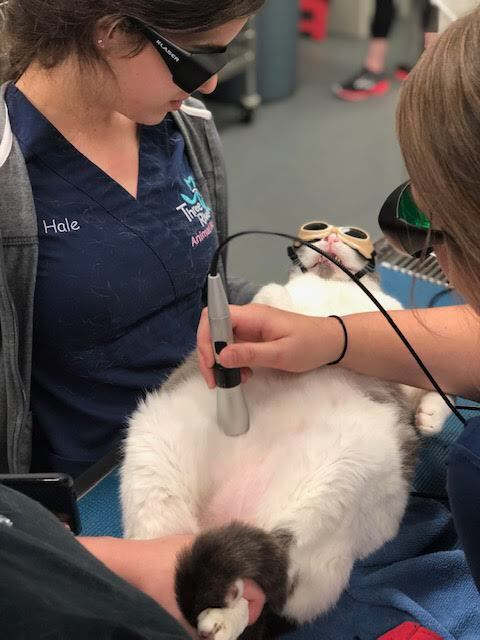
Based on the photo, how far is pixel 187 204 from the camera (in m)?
1.24

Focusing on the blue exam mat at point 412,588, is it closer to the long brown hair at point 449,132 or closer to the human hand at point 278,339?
the human hand at point 278,339

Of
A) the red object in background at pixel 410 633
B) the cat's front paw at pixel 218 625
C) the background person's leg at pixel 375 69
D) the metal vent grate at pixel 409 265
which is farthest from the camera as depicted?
the background person's leg at pixel 375 69

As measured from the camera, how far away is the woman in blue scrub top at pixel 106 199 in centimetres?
99

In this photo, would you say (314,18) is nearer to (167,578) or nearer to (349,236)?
(349,236)

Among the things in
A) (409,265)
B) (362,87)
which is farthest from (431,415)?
(362,87)

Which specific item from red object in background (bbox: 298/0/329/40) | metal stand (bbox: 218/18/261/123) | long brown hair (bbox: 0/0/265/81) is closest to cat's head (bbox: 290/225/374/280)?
long brown hair (bbox: 0/0/265/81)

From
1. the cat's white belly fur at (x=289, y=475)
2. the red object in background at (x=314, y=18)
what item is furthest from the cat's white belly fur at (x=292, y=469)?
the red object in background at (x=314, y=18)

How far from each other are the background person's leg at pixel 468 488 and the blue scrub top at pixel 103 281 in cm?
63

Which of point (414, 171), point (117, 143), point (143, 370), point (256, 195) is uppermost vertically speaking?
point (414, 171)

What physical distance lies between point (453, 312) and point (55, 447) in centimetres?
75

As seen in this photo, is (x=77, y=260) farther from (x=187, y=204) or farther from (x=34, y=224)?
(x=187, y=204)

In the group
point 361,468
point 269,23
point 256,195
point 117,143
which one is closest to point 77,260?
point 117,143

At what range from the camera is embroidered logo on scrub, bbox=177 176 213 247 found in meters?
1.23

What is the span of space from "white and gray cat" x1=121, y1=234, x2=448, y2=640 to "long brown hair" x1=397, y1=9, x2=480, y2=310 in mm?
368
